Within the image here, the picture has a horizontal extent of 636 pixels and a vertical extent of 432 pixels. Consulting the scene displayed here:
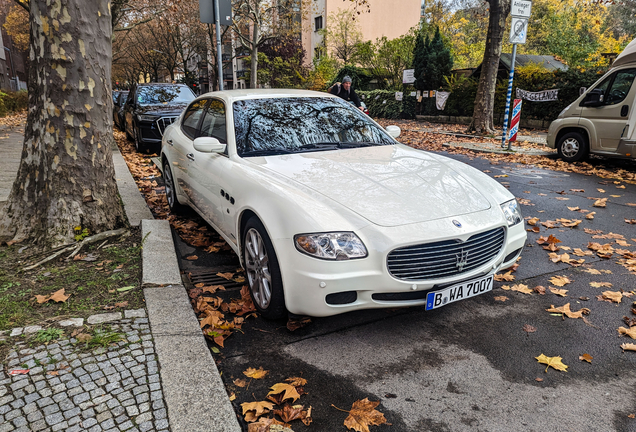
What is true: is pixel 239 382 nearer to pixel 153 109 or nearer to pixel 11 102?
pixel 153 109

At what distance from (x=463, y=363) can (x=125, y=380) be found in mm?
1975

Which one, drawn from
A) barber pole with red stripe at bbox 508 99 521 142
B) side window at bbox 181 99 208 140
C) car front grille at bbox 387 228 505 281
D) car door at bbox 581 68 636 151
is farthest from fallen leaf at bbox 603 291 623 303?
barber pole with red stripe at bbox 508 99 521 142

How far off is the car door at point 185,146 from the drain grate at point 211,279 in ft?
2.86

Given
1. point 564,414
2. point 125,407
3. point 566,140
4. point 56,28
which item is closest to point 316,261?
point 125,407

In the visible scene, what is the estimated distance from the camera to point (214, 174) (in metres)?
4.16

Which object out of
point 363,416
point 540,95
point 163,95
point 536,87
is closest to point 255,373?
point 363,416

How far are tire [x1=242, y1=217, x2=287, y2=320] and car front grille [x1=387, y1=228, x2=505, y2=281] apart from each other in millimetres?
763

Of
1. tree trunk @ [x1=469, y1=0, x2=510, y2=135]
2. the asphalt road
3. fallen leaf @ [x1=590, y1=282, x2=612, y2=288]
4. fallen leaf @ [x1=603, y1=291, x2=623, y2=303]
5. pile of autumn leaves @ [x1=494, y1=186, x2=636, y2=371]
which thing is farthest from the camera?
tree trunk @ [x1=469, y1=0, x2=510, y2=135]

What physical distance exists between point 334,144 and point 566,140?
8.17m

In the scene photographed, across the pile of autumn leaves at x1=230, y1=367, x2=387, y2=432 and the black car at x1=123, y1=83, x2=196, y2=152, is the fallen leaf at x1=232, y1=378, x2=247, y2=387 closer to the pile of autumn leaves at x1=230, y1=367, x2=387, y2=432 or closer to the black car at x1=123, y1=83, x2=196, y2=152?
the pile of autumn leaves at x1=230, y1=367, x2=387, y2=432

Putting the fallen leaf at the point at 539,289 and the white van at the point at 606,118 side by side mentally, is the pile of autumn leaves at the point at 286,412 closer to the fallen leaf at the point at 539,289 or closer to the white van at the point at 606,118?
the fallen leaf at the point at 539,289

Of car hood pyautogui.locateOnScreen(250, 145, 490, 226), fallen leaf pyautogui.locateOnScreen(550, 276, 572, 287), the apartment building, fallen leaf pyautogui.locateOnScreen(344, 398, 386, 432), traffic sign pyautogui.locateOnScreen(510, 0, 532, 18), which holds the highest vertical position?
the apartment building

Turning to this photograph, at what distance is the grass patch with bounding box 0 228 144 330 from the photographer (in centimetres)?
330

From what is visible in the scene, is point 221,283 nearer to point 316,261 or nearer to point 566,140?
point 316,261
